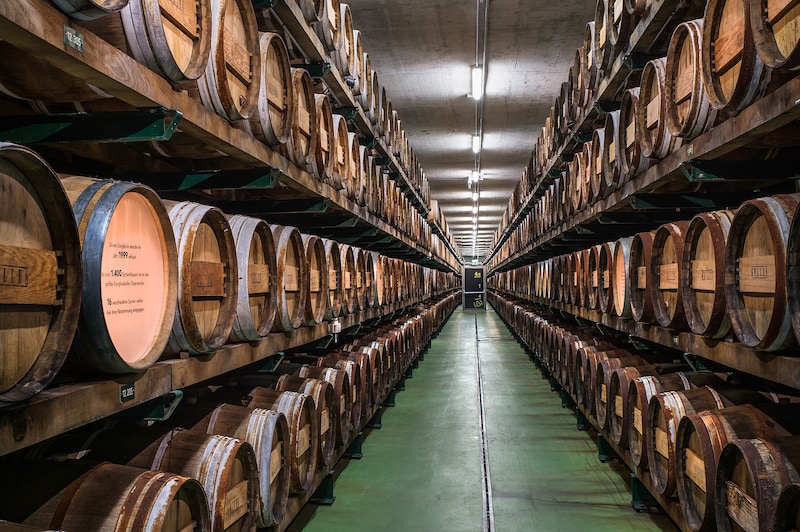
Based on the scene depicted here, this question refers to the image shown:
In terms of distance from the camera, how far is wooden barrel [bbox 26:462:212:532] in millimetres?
1783

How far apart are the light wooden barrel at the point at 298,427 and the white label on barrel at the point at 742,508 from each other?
2.22m

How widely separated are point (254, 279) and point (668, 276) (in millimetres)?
2357

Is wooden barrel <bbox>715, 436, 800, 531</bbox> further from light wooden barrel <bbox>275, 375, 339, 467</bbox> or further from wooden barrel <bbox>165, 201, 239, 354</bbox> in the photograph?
light wooden barrel <bbox>275, 375, 339, 467</bbox>

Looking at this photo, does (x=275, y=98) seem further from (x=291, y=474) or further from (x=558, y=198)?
(x=558, y=198)

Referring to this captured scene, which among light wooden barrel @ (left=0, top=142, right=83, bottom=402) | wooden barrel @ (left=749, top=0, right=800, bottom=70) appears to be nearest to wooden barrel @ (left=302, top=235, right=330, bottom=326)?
light wooden barrel @ (left=0, top=142, right=83, bottom=402)

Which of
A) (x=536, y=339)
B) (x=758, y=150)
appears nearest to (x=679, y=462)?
(x=758, y=150)

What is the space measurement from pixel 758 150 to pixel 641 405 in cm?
171

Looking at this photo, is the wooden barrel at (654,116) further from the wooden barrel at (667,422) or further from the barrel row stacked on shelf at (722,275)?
the wooden barrel at (667,422)

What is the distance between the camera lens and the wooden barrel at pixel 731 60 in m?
2.24

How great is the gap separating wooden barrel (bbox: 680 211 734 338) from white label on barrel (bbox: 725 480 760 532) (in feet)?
2.30

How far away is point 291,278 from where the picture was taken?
3768mm

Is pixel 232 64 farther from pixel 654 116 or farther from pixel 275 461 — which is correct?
pixel 654 116

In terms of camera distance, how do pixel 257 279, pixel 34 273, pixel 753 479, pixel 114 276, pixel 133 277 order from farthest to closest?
pixel 257 279 → pixel 753 479 → pixel 133 277 → pixel 114 276 → pixel 34 273

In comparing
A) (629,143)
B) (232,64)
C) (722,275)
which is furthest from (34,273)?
(629,143)
